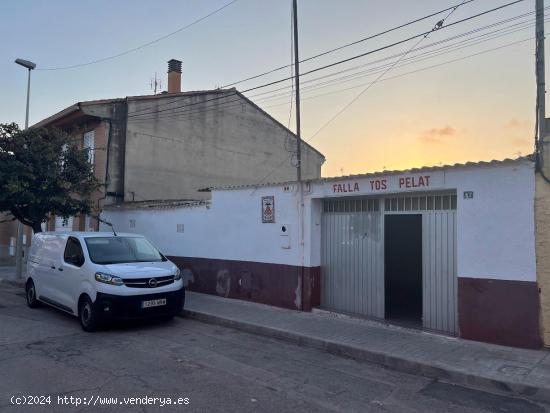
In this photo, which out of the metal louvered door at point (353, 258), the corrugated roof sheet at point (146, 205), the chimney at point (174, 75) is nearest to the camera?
the metal louvered door at point (353, 258)

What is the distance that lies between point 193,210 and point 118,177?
16.9 feet

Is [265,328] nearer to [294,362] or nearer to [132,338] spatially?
[294,362]

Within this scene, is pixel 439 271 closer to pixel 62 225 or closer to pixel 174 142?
pixel 174 142

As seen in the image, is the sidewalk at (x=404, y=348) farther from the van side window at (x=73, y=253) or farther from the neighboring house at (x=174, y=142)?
the neighboring house at (x=174, y=142)

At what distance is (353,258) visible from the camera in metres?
9.00

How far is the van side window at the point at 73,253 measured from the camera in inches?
348

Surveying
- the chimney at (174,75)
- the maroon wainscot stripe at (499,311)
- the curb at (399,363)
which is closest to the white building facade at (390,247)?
the maroon wainscot stripe at (499,311)

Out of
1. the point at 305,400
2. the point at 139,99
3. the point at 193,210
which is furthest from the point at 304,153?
the point at 305,400

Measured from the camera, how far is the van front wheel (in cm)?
807

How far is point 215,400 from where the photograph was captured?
484cm

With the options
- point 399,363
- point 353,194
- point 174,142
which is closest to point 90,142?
point 174,142

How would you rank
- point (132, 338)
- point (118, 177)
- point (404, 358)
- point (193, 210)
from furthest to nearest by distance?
1. point (118, 177)
2. point (193, 210)
3. point (132, 338)
4. point (404, 358)

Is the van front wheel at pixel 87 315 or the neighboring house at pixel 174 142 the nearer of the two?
the van front wheel at pixel 87 315

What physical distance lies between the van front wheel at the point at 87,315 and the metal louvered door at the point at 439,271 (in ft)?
18.8
